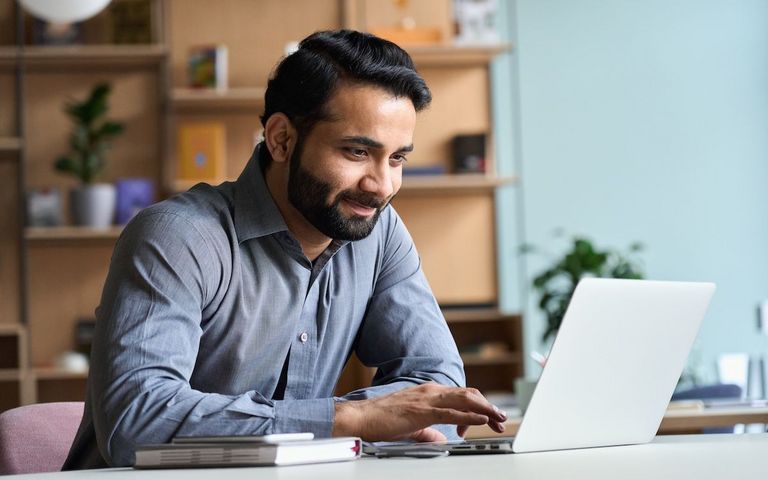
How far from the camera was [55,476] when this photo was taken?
126cm

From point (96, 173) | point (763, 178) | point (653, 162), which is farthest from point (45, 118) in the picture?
point (763, 178)

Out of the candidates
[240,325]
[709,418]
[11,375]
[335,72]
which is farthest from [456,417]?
[11,375]

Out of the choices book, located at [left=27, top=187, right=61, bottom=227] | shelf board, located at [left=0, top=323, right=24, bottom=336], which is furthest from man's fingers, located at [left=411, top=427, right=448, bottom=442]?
book, located at [left=27, top=187, right=61, bottom=227]

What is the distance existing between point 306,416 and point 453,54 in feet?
12.6

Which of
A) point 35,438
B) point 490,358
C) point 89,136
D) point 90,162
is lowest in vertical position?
point 490,358

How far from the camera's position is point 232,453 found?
129cm

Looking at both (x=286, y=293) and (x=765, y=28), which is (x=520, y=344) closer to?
(x=765, y=28)

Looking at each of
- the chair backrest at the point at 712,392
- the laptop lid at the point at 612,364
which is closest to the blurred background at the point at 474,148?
the chair backrest at the point at 712,392

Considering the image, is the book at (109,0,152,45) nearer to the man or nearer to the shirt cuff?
the man

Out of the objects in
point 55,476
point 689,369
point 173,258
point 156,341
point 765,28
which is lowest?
point 689,369

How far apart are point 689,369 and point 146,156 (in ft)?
9.22

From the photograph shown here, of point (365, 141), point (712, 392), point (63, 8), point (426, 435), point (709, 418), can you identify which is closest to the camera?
point (426, 435)

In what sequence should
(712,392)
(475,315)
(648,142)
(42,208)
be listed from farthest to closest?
(648,142) → (475,315) → (42,208) → (712,392)

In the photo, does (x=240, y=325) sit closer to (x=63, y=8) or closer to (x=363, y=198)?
(x=363, y=198)
